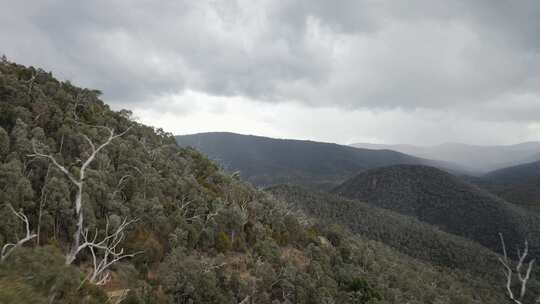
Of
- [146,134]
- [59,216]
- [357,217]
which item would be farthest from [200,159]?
[357,217]

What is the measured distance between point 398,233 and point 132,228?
Result: 138119 mm

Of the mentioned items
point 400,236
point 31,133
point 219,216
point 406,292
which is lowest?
point 400,236

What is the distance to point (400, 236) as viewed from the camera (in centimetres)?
15062

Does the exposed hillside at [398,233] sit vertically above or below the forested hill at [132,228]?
below

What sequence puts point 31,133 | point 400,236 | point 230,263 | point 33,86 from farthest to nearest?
point 400,236, point 33,86, point 230,263, point 31,133

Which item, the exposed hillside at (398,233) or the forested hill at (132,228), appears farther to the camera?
the exposed hillside at (398,233)

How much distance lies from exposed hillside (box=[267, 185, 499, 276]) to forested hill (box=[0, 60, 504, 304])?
76570 millimetres

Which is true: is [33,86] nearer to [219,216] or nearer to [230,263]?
[219,216]

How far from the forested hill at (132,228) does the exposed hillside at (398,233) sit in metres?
76.6

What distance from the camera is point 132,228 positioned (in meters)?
36.4

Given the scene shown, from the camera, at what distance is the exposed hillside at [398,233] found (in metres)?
134

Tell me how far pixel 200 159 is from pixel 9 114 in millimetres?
39642

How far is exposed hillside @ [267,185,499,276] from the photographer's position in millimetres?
134500

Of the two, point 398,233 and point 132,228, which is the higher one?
point 132,228
